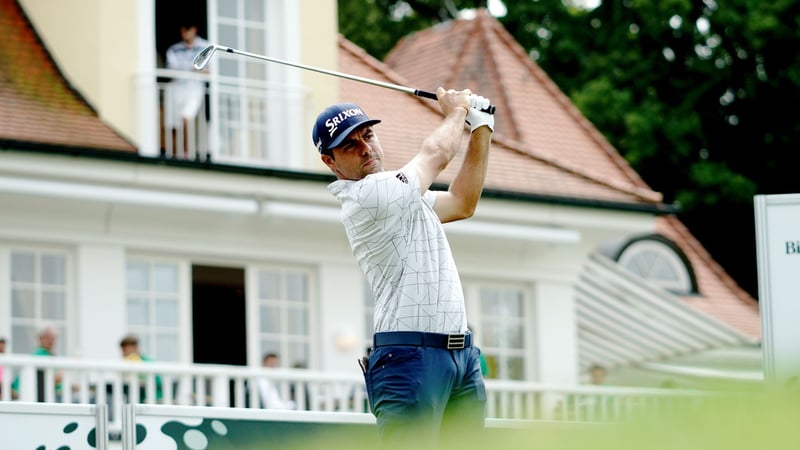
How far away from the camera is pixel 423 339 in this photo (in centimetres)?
721

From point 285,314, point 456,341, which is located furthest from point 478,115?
point 285,314

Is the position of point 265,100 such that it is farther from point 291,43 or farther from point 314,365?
point 314,365

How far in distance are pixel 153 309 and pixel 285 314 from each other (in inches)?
56.1

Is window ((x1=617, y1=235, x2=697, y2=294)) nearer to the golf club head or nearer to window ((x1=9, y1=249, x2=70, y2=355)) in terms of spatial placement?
window ((x1=9, y1=249, x2=70, y2=355))

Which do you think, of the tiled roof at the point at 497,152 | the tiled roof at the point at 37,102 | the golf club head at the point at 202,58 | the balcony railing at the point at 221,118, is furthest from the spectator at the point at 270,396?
the golf club head at the point at 202,58

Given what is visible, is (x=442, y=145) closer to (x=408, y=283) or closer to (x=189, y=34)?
(x=408, y=283)

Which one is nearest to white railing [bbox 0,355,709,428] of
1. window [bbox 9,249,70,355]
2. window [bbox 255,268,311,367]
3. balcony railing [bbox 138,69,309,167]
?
window [bbox 9,249,70,355]

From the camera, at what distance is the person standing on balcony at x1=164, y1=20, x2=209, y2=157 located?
17.8 m

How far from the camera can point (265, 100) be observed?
18.5 metres

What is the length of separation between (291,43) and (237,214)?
2030 mm

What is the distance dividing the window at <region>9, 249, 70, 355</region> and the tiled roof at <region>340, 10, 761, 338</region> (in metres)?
3.21

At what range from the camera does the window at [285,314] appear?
1822cm

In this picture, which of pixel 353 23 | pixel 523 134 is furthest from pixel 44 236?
pixel 353 23

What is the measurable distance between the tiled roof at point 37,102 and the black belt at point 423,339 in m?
9.47
